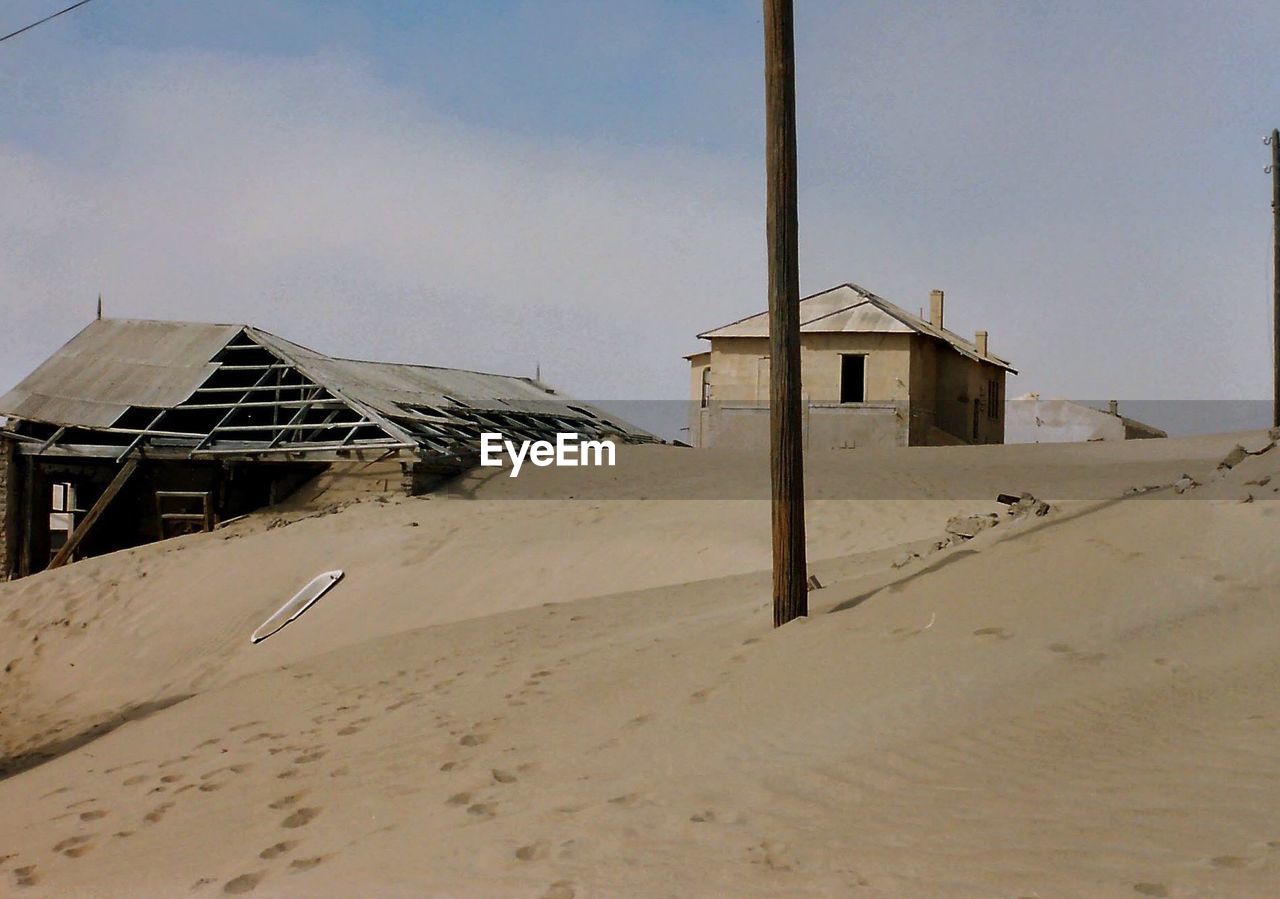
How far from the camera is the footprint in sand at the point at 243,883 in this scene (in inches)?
188

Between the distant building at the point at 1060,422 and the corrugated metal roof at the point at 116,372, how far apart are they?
105 feet

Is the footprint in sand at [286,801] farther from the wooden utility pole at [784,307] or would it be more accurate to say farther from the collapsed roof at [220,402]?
the collapsed roof at [220,402]

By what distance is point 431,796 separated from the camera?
591cm

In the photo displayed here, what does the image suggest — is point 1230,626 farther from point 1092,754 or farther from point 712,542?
point 712,542

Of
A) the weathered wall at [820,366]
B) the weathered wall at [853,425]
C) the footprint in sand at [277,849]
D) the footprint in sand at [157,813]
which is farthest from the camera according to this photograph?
the weathered wall at [820,366]

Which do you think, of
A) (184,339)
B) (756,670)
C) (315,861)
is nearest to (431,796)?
(315,861)

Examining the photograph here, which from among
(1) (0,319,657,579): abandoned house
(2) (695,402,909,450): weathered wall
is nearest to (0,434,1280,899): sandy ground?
(1) (0,319,657,579): abandoned house

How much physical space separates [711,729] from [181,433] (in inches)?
627

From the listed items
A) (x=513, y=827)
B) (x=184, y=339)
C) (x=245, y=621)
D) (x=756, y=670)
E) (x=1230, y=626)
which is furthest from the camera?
(x=184, y=339)

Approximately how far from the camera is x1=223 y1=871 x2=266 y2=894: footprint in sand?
4.78 metres

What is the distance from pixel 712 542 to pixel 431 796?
8.69 meters

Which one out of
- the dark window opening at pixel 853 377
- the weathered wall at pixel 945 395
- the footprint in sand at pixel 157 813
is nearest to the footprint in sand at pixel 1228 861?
the footprint in sand at pixel 157 813

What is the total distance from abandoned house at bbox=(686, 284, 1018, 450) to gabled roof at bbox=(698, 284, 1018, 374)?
0.03 meters

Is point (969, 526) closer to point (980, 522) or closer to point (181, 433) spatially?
point (980, 522)
